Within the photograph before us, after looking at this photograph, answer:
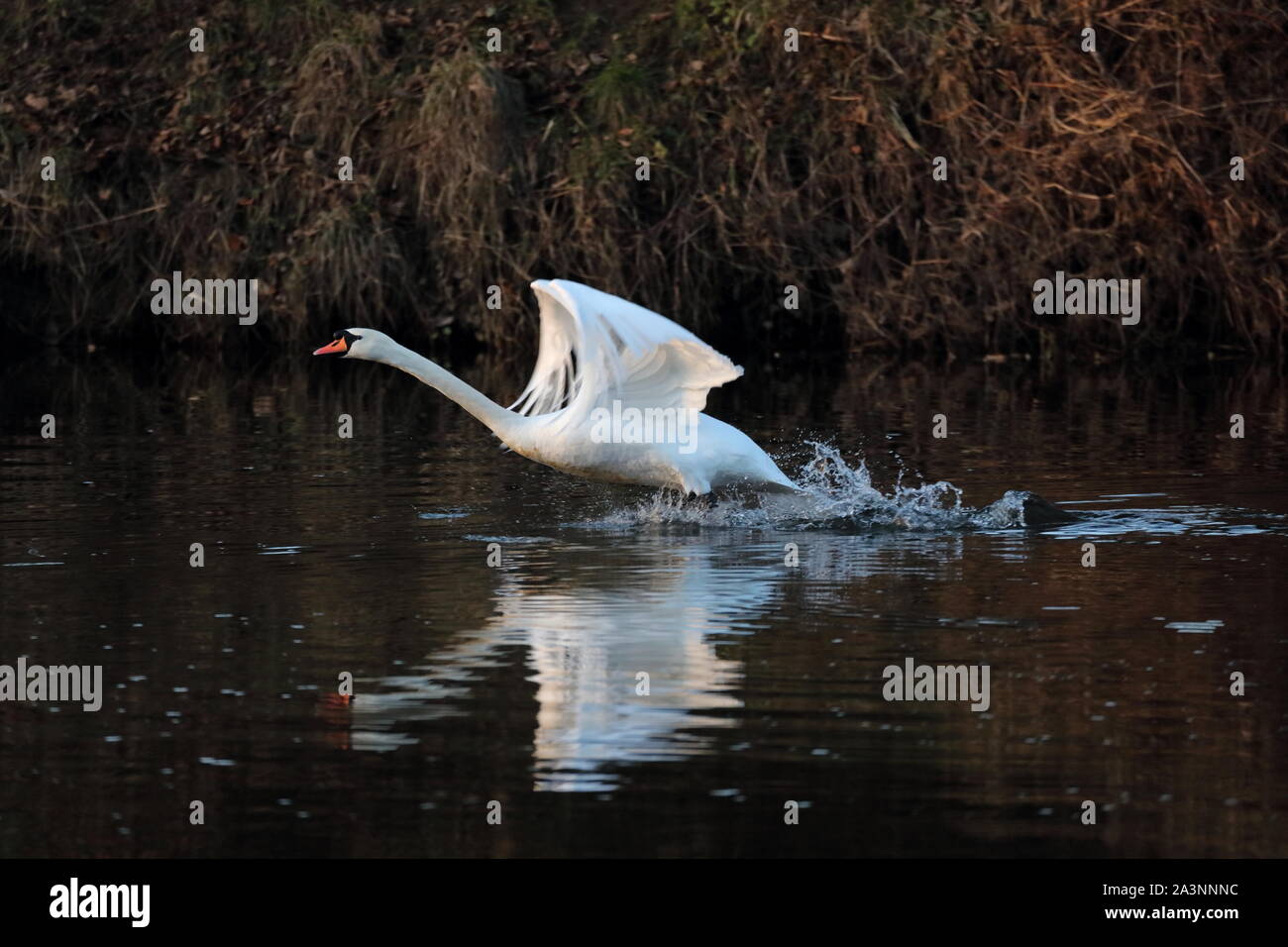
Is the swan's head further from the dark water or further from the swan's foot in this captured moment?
the swan's foot

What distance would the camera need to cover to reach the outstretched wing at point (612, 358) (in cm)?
1125

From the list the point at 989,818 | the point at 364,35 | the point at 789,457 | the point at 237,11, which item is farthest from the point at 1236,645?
the point at 237,11

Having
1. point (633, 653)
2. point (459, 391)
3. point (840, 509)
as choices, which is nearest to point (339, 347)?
point (459, 391)

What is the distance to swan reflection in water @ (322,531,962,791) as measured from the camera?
746 cm

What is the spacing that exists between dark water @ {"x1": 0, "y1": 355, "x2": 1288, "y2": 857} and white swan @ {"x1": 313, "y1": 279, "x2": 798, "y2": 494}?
0.30 m

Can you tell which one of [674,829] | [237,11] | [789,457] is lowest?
[674,829]

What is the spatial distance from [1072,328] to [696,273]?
401cm

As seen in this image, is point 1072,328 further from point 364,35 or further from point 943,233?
point 364,35

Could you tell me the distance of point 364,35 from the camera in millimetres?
25438

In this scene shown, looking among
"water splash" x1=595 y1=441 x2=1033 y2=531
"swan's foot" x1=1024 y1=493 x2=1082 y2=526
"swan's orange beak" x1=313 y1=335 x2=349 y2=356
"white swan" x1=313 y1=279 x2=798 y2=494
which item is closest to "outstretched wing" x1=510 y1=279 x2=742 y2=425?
"white swan" x1=313 y1=279 x2=798 y2=494

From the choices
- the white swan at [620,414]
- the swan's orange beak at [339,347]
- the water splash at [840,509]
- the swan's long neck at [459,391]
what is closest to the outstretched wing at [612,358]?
the white swan at [620,414]

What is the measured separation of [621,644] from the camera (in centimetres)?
893

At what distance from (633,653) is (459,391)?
392 cm

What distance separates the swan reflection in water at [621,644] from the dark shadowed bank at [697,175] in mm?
12187
